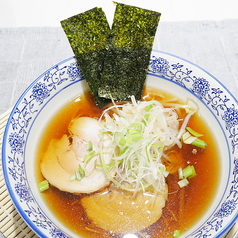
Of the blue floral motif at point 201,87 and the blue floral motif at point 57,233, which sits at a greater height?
the blue floral motif at point 201,87

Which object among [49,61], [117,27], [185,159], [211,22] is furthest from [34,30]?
[185,159]

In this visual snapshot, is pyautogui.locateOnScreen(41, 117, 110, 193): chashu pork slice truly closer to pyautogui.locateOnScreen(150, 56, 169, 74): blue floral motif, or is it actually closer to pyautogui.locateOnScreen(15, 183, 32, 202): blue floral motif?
pyautogui.locateOnScreen(15, 183, 32, 202): blue floral motif

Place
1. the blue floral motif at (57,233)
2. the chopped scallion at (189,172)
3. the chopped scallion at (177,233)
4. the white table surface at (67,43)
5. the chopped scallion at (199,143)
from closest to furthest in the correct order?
the blue floral motif at (57,233) < the chopped scallion at (177,233) < the chopped scallion at (189,172) < the chopped scallion at (199,143) < the white table surface at (67,43)

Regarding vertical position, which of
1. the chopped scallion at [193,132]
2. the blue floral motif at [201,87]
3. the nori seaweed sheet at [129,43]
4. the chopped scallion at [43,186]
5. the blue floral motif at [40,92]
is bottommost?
the chopped scallion at [43,186]

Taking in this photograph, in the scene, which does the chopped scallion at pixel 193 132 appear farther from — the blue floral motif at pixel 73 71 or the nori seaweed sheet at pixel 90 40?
the blue floral motif at pixel 73 71

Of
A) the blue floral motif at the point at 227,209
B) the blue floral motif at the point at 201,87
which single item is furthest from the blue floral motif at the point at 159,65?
the blue floral motif at the point at 227,209

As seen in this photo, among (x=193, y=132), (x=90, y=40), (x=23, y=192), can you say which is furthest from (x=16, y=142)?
(x=193, y=132)

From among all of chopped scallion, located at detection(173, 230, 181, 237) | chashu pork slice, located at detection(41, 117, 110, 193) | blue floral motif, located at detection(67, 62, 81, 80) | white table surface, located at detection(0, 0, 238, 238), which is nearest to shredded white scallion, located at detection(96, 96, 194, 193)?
chashu pork slice, located at detection(41, 117, 110, 193)
